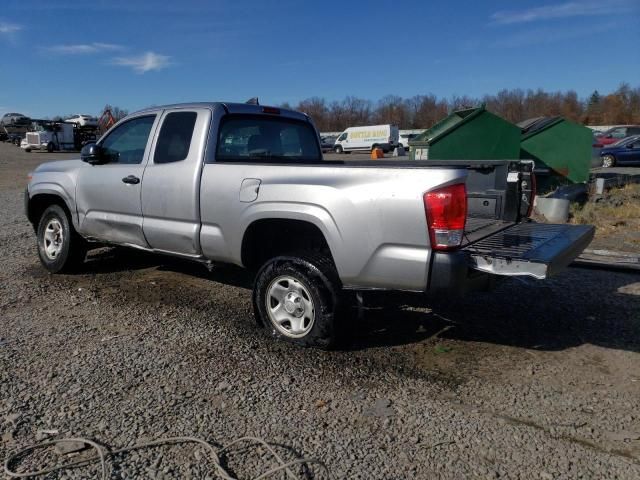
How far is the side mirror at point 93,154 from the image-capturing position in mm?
5531

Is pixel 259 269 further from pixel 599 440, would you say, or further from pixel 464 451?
pixel 599 440

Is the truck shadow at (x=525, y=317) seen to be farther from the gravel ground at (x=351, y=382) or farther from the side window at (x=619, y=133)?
the side window at (x=619, y=133)

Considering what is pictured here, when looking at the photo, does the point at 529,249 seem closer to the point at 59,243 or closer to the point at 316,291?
the point at 316,291

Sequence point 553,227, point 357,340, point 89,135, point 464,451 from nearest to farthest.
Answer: point 464,451
point 357,340
point 553,227
point 89,135

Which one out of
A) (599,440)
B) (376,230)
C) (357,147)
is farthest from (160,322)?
(357,147)

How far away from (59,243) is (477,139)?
787cm

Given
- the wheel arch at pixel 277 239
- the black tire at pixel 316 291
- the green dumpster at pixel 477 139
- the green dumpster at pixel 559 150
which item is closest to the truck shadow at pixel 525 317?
the black tire at pixel 316 291

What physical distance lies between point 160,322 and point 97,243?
1822mm

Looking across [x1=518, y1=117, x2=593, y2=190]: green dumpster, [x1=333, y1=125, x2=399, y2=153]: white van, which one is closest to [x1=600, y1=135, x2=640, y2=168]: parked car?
[x1=518, y1=117, x2=593, y2=190]: green dumpster

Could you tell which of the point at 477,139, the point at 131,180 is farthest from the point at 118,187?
the point at 477,139

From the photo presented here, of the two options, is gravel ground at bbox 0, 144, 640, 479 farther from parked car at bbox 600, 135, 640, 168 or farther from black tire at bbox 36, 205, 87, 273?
parked car at bbox 600, 135, 640, 168

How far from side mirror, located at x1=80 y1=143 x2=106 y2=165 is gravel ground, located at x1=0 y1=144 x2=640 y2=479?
137 cm

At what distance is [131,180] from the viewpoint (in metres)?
5.16

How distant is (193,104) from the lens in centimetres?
496
